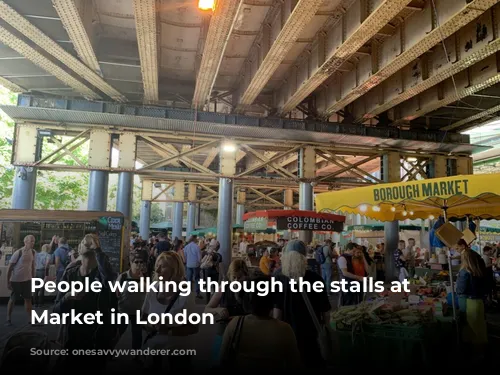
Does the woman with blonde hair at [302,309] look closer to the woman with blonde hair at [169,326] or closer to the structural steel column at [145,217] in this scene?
the woman with blonde hair at [169,326]

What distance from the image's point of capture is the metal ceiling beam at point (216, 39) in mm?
6691

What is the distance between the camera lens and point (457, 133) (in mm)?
15500

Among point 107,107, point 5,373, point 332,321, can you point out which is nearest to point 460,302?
point 332,321

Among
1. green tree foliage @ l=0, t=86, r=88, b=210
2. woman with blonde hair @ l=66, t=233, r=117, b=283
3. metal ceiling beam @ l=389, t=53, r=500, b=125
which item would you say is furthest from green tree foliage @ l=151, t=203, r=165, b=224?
woman with blonde hair @ l=66, t=233, r=117, b=283

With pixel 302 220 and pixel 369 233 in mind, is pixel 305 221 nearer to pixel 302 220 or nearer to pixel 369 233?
pixel 302 220

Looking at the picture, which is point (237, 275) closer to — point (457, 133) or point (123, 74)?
point (123, 74)

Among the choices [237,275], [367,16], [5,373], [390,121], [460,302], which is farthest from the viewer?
[390,121]

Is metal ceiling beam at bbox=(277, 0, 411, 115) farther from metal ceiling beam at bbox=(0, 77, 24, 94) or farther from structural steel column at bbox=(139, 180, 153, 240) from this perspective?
structural steel column at bbox=(139, 180, 153, 240)

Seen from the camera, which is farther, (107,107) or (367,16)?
(107,107)

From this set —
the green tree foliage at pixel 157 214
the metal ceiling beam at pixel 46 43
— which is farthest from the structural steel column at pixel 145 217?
the green tree foliage at pixel 157 214

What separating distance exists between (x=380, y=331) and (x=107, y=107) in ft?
35.7

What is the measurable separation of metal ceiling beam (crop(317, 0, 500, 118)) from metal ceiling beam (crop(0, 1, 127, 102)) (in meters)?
7.15

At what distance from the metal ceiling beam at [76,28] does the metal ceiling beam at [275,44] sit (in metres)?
3.90

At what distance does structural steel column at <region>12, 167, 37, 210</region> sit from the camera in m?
12.6
